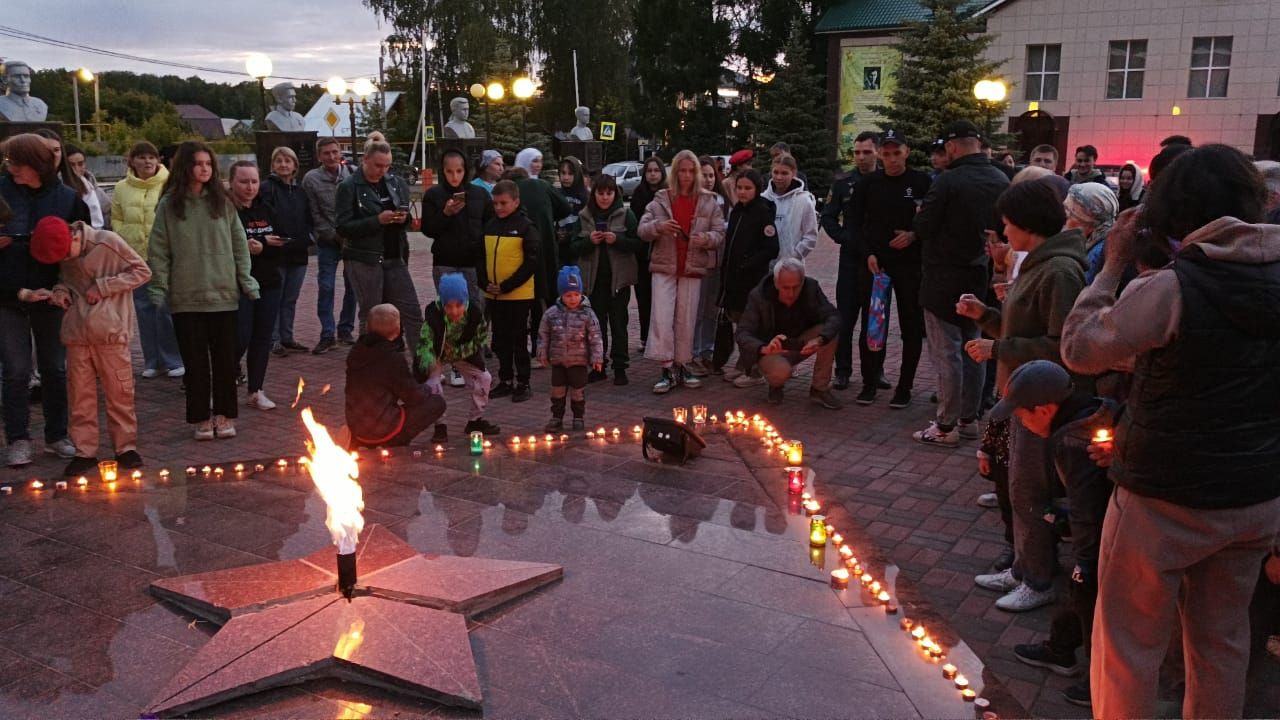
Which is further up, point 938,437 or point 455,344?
point 455,344

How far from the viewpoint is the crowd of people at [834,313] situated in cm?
266

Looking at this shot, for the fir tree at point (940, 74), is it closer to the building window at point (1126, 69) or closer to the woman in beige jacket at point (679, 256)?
the building window at point (1126, 69)

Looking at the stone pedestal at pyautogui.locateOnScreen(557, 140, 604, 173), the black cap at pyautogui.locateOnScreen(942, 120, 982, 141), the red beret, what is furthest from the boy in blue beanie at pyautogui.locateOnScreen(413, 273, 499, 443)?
the stone pedestal at pyautogui.locateOnScreen(557, 140, 604, 173)

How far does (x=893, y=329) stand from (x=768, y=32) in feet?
102

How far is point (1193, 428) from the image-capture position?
265cm

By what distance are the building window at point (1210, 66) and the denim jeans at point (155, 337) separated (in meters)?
30.5

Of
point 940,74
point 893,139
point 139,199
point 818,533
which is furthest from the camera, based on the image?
point 940,74

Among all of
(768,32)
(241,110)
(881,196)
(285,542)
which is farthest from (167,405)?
(241,110)

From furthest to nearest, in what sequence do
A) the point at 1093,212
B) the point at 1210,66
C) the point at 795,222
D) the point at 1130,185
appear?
A: the point at 1210,66 < the point at 1130,185 < the point at 795,222 < the point at 1093,212

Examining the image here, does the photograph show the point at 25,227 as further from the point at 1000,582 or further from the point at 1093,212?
the point at 1093,212

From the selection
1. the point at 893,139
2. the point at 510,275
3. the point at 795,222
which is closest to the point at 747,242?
the point at 795,222

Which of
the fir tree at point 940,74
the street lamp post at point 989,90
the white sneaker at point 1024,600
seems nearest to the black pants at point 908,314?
the white sneaker at point 1024,600

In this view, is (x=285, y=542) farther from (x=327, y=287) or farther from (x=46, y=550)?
(x=327, y=287)

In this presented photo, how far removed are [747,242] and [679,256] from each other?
61 centimetres
